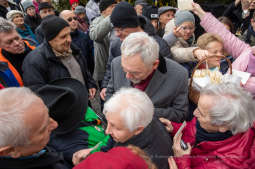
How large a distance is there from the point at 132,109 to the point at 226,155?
0.74m

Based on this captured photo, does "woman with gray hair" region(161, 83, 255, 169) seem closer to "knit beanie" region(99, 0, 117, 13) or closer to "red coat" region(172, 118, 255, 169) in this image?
"red coat" region(172, 118, 255, 169)

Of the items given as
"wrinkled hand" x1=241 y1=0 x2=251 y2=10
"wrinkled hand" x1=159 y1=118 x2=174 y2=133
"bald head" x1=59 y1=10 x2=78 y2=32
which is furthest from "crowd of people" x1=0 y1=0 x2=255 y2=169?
"wrinkled hand" x1=241 y1=0 x2=251 y2=10

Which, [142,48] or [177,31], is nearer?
[142,48]

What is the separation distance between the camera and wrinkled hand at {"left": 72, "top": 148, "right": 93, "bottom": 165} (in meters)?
1.33

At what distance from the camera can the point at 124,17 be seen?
2178 mm

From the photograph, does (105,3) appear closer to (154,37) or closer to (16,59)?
(154,37)

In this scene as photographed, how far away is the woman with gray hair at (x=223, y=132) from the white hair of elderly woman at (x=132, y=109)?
0.40 meters

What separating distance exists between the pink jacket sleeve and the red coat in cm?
92

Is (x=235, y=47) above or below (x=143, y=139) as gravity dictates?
above

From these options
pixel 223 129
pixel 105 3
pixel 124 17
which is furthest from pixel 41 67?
pixel 223 129

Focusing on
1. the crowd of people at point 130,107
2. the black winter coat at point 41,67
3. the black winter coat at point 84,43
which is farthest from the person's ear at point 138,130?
the black winter coat at point 84,43

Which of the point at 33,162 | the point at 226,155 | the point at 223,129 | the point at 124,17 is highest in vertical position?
the point at 124,17

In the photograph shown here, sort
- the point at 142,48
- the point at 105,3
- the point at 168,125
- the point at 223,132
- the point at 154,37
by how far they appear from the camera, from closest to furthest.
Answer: the point at 223,132
the point at 142,48
the point at 168,125
the point at 154,37
the point at 105,3

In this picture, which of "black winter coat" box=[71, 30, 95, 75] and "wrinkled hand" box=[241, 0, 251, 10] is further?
"black winter coat" box=[71, 30, 95, 75]
